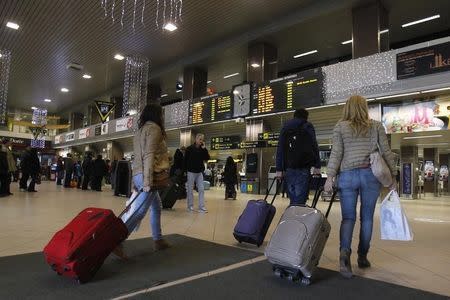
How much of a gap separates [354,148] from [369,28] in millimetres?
8357

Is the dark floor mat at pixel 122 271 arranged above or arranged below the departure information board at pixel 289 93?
below

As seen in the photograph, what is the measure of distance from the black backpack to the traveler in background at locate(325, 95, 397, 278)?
59 cm

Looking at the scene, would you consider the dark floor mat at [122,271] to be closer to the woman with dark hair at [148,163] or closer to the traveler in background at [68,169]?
the woman with dark hair at [148,163]

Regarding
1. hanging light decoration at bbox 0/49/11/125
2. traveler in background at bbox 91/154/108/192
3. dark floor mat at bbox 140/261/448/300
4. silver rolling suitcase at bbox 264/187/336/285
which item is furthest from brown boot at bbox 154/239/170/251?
hanging light decoration at bbox 0/49/11/125

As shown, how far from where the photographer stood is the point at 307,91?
423 inches

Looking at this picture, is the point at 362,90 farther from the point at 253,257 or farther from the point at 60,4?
the point at 60,4

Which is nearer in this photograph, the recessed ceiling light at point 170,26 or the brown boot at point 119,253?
Answer: the brown boot at point 119,253

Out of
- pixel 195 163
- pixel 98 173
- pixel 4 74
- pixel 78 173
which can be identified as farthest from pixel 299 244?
pixel 4 74

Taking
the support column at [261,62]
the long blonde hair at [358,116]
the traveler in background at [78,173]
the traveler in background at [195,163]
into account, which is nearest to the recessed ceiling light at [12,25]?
the traveler in background at [78,173]

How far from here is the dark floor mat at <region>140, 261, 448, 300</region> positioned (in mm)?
2281

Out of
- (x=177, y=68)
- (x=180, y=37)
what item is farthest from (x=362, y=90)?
(x=177, y=68)

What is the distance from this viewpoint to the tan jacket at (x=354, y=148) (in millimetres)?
2885

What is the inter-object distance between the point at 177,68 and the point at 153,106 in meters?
13.0

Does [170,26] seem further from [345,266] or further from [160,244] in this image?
[345,266]
